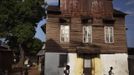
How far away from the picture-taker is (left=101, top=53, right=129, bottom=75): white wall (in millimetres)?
30953

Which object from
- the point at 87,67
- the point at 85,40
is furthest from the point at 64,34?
the point at 87,67

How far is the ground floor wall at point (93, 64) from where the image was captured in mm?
30312

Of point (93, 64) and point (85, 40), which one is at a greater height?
point (85, 40)

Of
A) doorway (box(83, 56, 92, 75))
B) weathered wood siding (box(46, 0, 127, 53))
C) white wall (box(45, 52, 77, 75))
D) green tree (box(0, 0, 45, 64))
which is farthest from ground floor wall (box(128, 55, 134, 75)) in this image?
green tree (box(0, 0, 45, 64))

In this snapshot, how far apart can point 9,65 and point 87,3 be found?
51.6 feet

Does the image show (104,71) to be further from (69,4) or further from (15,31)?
(15,31)

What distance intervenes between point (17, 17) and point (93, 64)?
44.6 feet

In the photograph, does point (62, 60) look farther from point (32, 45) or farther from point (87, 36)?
point (32, 45)

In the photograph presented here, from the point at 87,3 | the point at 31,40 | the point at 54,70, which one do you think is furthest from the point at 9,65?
the point at 87,3

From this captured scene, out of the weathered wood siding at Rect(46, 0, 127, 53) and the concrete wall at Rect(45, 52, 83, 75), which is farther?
the weathered wood siding at Rect(46, 0, 127, 53)

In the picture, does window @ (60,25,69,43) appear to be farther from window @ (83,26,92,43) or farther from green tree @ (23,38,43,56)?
green tree @ (23,38,43,56)

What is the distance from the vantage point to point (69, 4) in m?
32.5

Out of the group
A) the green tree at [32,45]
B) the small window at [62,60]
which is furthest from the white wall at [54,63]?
the green tree at [32,45]

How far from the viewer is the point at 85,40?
103 feet
